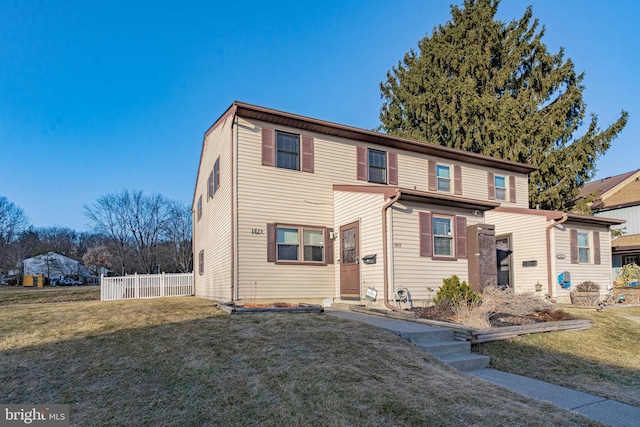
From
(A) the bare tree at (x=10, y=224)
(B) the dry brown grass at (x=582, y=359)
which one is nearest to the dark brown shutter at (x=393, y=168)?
(B) the dry brown grass at (x=582, y=359)

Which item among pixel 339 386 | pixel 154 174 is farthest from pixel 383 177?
pixel 154 174

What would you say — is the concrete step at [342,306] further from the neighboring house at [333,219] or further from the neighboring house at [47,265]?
the neighboring house at [47,265]

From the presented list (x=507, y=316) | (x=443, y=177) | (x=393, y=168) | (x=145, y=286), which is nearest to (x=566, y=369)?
(x=507, y=316)

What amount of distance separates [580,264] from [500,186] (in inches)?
165

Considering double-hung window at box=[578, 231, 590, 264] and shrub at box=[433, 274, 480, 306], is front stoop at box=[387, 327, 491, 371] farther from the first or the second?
double-hung window at box=[578, 231, 590, 264]

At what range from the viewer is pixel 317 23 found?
54.5 feet

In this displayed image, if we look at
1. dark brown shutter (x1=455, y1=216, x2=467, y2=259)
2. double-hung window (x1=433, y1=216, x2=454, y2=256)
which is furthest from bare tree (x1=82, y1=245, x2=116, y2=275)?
dark brown shutter (x1=455, y1=216, x2=467, y2=259)

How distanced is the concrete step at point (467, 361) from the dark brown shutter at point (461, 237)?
5.00m

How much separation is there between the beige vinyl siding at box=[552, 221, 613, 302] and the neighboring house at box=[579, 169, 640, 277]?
26.7ft

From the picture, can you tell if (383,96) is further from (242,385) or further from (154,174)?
(242,385)

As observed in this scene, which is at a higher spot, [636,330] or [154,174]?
[154,174]

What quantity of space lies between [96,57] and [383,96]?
63.9 feet

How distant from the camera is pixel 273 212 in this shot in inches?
476

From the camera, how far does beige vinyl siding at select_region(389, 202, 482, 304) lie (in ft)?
34.0
